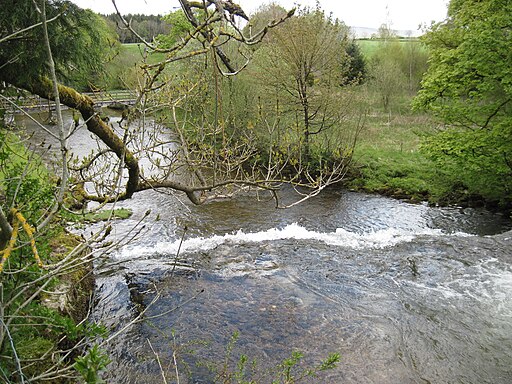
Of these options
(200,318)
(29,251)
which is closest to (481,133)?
(200,318)

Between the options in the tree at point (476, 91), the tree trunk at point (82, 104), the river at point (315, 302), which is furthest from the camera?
the tree at point (476, 91)

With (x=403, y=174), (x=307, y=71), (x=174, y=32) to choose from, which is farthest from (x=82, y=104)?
(x=403, y=174)

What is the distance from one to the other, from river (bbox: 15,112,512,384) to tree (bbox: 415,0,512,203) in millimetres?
1712

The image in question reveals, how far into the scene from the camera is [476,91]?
11.3 m

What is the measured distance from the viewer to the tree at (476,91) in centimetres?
1018

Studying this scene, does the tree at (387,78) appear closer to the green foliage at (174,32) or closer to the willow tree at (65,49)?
the green foliage at (174,32)

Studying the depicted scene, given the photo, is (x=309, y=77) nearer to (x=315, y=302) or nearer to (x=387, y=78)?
(x=315, y=302)

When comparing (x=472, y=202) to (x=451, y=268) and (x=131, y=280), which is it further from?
(x=131, y=280)

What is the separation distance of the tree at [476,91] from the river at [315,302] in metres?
1.71

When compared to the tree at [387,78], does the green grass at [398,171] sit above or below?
below

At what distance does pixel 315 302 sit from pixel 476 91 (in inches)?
332

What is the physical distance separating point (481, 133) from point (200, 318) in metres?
9.11

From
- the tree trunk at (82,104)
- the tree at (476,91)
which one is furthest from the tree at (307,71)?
the tree trunk at (82,104)

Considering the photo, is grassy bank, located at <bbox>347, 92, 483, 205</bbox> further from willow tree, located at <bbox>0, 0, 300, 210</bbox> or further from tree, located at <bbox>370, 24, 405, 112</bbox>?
willow tree, located at <bbox>0, 0, 300, 210</bbox>
